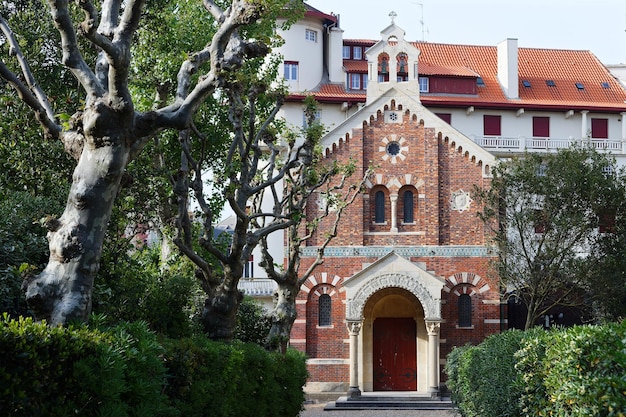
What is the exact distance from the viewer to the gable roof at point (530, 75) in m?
64.1

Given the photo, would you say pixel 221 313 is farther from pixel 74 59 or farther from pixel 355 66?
pixel 355 66

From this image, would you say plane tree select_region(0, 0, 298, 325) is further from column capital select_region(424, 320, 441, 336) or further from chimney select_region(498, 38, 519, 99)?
chimney select_region(498, 38, 519, 99)

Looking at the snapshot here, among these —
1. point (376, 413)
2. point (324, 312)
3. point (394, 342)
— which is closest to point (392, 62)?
point (324, 312)

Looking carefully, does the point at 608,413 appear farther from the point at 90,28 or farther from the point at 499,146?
the point at 499,146

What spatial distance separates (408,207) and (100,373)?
37.5m

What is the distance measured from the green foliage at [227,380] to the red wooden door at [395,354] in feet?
64.2

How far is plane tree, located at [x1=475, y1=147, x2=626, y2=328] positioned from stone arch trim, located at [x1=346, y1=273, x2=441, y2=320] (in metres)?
3.37

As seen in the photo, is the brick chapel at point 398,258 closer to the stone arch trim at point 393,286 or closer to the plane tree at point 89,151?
the stone arch trim at point 393,286

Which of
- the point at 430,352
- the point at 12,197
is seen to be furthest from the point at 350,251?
the point at 12,197

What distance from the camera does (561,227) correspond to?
139ft

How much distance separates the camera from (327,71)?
6650 cm

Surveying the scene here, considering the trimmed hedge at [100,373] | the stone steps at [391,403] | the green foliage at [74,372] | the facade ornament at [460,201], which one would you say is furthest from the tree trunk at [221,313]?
the facade ornament at [460,201]

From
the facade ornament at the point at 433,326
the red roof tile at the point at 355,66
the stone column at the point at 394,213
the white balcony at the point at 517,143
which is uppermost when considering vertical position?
the red roof tile at the point at 355,66

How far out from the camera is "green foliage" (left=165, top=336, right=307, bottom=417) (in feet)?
52.6
